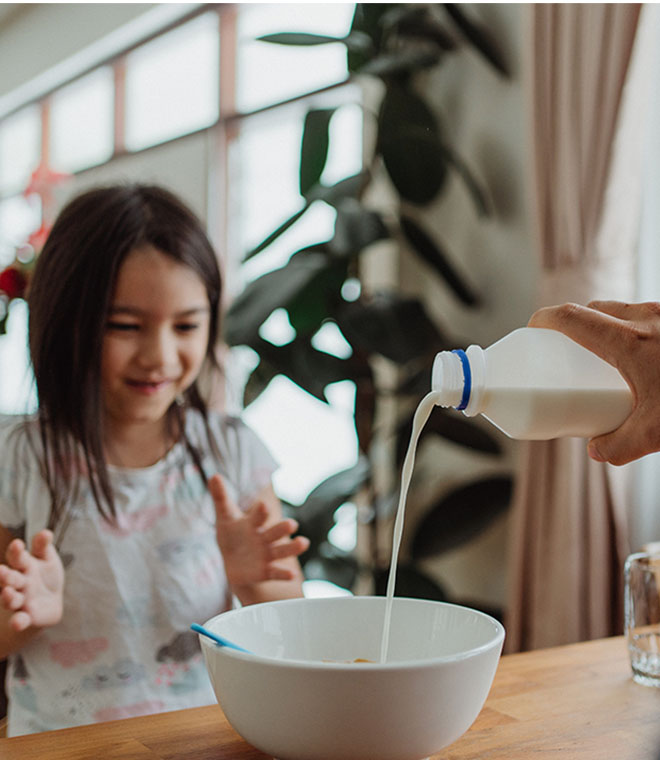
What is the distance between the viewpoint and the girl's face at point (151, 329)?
112 centimetres

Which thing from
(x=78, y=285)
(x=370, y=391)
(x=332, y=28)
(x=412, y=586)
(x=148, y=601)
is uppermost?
(x=332, y=28)

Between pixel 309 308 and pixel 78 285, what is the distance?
3.18 feet

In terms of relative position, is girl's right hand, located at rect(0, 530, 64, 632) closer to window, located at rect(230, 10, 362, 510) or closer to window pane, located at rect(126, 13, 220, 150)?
window, located at rect(230, 10, 362, 510)

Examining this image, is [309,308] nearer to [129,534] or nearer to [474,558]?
[474,558]

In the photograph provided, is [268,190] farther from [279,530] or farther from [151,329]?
[279,530]

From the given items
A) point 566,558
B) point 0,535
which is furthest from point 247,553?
point 566,558

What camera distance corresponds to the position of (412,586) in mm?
2064

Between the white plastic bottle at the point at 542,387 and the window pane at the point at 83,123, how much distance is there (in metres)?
4.09

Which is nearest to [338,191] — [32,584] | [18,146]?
[32,584]

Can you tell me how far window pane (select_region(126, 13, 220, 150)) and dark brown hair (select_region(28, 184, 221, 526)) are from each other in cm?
260

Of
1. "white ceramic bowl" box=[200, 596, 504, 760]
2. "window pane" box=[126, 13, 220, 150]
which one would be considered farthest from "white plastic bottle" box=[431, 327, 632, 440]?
"window pane" box=[126, 13, 220, 150]

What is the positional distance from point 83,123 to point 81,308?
155 inches

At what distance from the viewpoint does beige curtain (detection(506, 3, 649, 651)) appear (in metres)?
1.77

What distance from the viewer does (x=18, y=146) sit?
5.46 metres
